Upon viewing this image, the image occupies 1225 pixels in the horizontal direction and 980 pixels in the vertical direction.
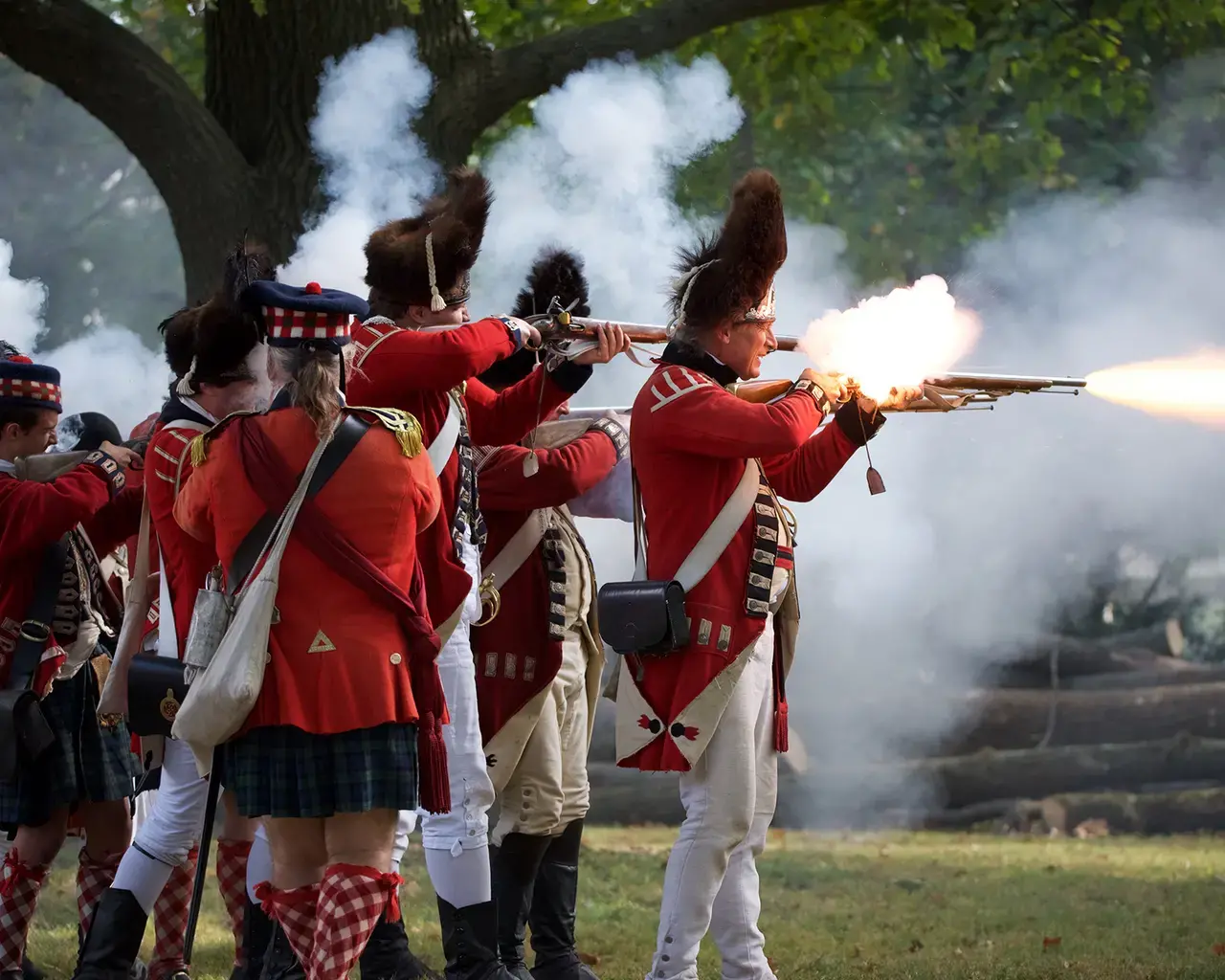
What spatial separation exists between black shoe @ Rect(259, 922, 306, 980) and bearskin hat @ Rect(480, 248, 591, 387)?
1.92 metres

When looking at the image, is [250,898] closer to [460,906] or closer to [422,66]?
[460,906]

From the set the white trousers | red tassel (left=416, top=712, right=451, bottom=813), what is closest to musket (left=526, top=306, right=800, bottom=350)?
the white trousers

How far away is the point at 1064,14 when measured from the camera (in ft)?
35.6

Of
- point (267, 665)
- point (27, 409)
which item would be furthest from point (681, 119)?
point (267, 665)

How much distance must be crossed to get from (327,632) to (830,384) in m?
1.79

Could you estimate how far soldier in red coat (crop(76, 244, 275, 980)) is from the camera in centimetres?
461

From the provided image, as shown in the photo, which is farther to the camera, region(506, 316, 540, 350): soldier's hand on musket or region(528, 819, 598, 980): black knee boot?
region(528, 819, 598, 980): black knee boot

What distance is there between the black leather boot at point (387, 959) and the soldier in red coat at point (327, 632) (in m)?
1.06

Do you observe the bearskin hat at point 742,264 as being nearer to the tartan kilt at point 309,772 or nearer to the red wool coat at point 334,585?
the red wool coat at point 334,585

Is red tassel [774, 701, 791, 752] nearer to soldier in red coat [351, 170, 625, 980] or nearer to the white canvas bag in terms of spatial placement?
soldier in red coat [351, 170, 625, 980]

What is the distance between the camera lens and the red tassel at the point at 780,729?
16.3 ft

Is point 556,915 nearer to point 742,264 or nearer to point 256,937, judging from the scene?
point 256,937

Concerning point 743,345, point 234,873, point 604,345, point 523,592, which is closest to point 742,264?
point 743,345

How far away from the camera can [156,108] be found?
756 centimetres
